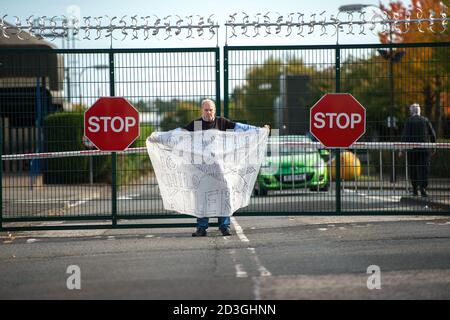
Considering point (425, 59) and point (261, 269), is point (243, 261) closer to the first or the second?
point (261, 269)

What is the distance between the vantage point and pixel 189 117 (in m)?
13.4

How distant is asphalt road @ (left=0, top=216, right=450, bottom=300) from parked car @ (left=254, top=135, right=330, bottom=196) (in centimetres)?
68

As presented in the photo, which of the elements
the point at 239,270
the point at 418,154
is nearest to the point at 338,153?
the point at 418,154

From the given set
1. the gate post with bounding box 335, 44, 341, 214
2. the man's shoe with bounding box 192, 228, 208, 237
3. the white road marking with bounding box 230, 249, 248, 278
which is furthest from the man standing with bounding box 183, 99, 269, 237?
the white road marking with bounding box 230, 249, 248, 278

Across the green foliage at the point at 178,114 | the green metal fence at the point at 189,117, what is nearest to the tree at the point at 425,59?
the green metal fence at the point at 189,117

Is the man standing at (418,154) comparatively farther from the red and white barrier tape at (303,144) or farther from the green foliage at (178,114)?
the green foliage at (178,114)

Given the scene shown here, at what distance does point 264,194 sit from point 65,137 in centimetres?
355

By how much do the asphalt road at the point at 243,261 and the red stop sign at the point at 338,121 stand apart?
1367mm

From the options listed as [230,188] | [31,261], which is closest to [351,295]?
[31,261]

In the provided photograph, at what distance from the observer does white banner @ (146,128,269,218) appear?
38.7ft

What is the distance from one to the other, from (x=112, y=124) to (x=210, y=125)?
1.61 metres

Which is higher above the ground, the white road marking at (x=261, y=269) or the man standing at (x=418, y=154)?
the man standing at (x=418, y=154)

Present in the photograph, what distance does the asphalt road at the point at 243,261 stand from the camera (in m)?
7.23

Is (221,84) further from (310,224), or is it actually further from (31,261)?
(31,261)
